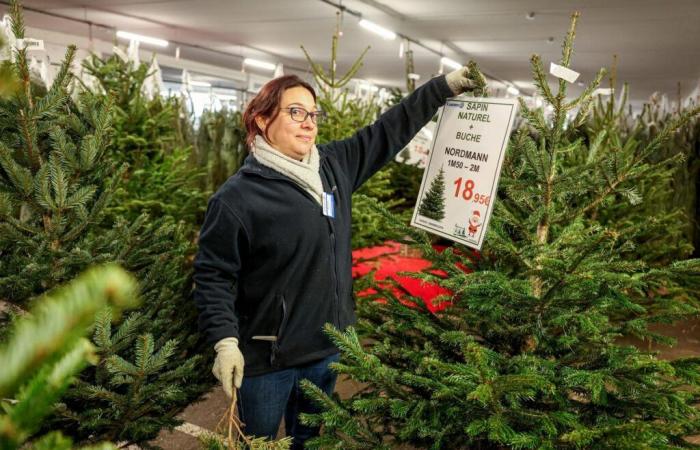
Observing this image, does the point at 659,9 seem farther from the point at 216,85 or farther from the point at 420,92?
the point at 216,85

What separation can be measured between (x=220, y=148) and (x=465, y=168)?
5219 millimetres

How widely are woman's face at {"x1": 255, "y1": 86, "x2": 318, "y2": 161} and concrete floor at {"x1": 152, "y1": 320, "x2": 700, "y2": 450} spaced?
1.22 metres

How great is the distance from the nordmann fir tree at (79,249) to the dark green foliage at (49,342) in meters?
1.30

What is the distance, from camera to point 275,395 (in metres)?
2.08

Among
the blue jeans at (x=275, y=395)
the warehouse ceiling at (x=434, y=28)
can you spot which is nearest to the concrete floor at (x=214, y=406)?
the blue jeans at (x=275, y=395)

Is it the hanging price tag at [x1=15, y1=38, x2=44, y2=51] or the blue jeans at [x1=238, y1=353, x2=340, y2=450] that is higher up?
the hanging price tag at [x1=15, y1=38, x2=44, y2=51]

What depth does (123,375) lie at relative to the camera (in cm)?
181

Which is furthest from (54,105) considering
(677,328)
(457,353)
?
A: (677,328)

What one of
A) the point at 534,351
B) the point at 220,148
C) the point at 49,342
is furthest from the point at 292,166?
the point at 220,148

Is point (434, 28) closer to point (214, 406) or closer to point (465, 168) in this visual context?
point (214, 406)

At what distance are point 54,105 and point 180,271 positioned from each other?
0.89m

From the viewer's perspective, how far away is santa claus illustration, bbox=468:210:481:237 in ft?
5.76

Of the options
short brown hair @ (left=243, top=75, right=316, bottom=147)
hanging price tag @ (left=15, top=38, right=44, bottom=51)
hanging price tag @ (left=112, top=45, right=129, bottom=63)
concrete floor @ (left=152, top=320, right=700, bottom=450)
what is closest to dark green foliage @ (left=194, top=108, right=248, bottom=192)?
hanging price tag @ (left=112, top=45, right=129, bottom=63)

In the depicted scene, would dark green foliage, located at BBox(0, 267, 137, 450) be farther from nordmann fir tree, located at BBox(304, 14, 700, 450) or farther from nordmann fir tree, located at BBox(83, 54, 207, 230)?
nordmann fir tree, located at BBox(83, 54, 207, 230)
